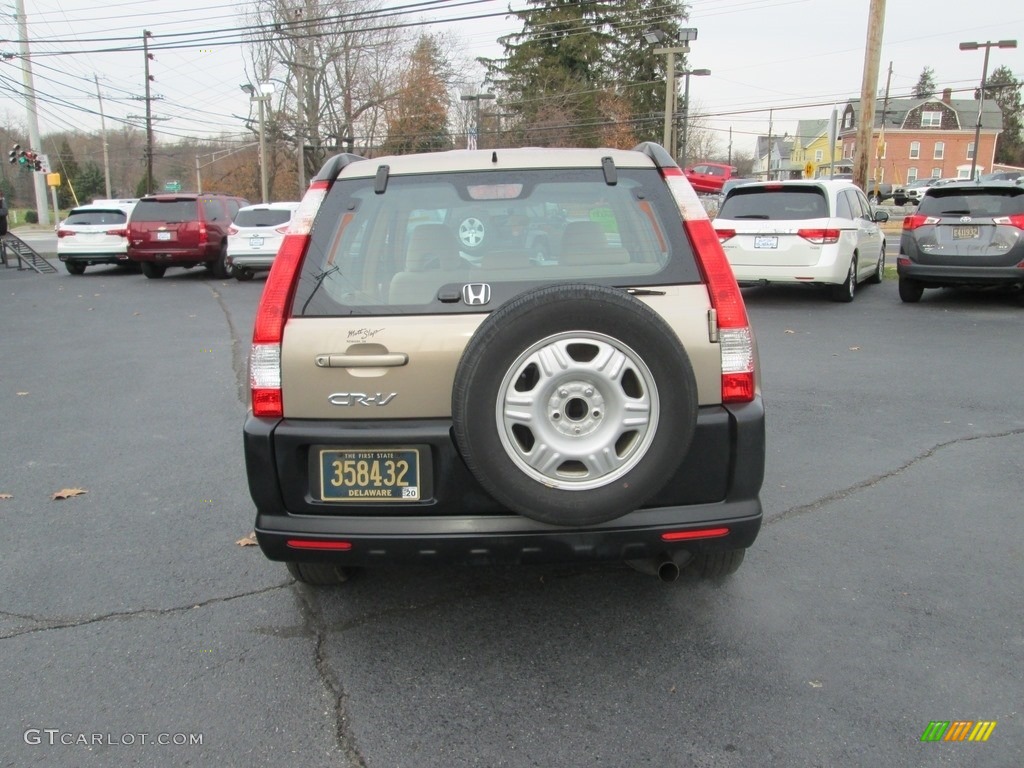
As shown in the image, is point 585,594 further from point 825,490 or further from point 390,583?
point 825,490

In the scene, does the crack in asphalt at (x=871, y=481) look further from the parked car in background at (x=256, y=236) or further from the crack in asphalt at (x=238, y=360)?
the parked car in background at (x=256, y=236)

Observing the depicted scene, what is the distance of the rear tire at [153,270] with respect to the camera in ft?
57.7

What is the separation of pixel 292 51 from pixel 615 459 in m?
49.9

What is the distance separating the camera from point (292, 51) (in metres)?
46.9

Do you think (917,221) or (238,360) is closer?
(238,360)

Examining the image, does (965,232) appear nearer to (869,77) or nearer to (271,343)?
(869,77)

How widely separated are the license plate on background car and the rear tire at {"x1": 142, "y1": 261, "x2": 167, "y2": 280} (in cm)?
1490

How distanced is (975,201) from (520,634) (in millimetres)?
10114

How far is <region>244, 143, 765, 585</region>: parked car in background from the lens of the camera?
2559mm

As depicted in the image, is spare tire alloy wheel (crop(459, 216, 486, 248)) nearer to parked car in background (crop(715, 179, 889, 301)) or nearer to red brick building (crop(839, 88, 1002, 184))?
parked car in background (crop(715, 179, 889, 301))

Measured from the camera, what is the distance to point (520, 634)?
3.18 meters

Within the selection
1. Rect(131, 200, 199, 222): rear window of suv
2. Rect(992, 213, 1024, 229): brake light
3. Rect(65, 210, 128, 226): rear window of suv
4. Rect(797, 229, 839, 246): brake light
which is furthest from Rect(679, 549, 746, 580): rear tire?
Rect(65, 210, 128, 226): rear window of suv

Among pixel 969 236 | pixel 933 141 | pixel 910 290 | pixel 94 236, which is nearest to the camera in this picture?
pixel 969 236

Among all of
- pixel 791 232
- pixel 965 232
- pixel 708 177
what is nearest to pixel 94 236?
pixel 791 232
